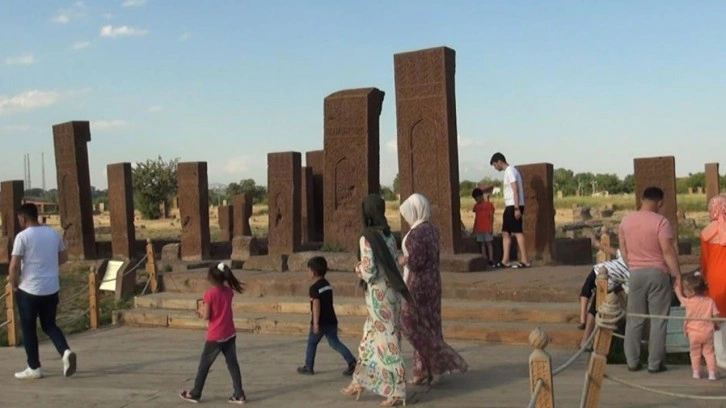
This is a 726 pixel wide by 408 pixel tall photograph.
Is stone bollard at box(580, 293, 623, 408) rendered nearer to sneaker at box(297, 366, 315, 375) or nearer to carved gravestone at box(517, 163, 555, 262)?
sneaker at box(297, 366, 315, 375)

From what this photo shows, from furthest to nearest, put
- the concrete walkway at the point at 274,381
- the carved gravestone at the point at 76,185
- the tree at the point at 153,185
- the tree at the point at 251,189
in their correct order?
the tree at the point at 251,189
the tree at the point at 153,185
the carved gravestone at the point at 76,185
the concrete walkway at the point at 274,381

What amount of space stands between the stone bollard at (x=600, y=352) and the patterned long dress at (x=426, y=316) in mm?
1598

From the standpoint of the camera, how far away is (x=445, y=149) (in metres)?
11.4

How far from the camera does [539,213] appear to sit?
13.8 meters

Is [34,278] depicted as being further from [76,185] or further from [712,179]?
[712,179]

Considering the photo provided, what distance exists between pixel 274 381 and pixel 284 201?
9281mm

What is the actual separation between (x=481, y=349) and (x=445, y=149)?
4.15m

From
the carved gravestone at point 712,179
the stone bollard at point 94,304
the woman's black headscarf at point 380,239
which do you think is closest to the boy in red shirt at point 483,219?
the stone bollard at point 94,304

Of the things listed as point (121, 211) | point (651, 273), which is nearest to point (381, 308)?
point (651, 273)

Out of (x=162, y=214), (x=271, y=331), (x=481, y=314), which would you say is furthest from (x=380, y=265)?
(x=162, y=214)

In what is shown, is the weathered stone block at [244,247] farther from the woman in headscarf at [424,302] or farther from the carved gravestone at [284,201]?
the woman in headscarf at [424,302]

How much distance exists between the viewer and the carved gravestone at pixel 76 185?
686 inches

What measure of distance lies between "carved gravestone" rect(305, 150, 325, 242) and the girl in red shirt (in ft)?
40.8

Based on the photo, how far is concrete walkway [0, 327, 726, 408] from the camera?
5.94 metres
